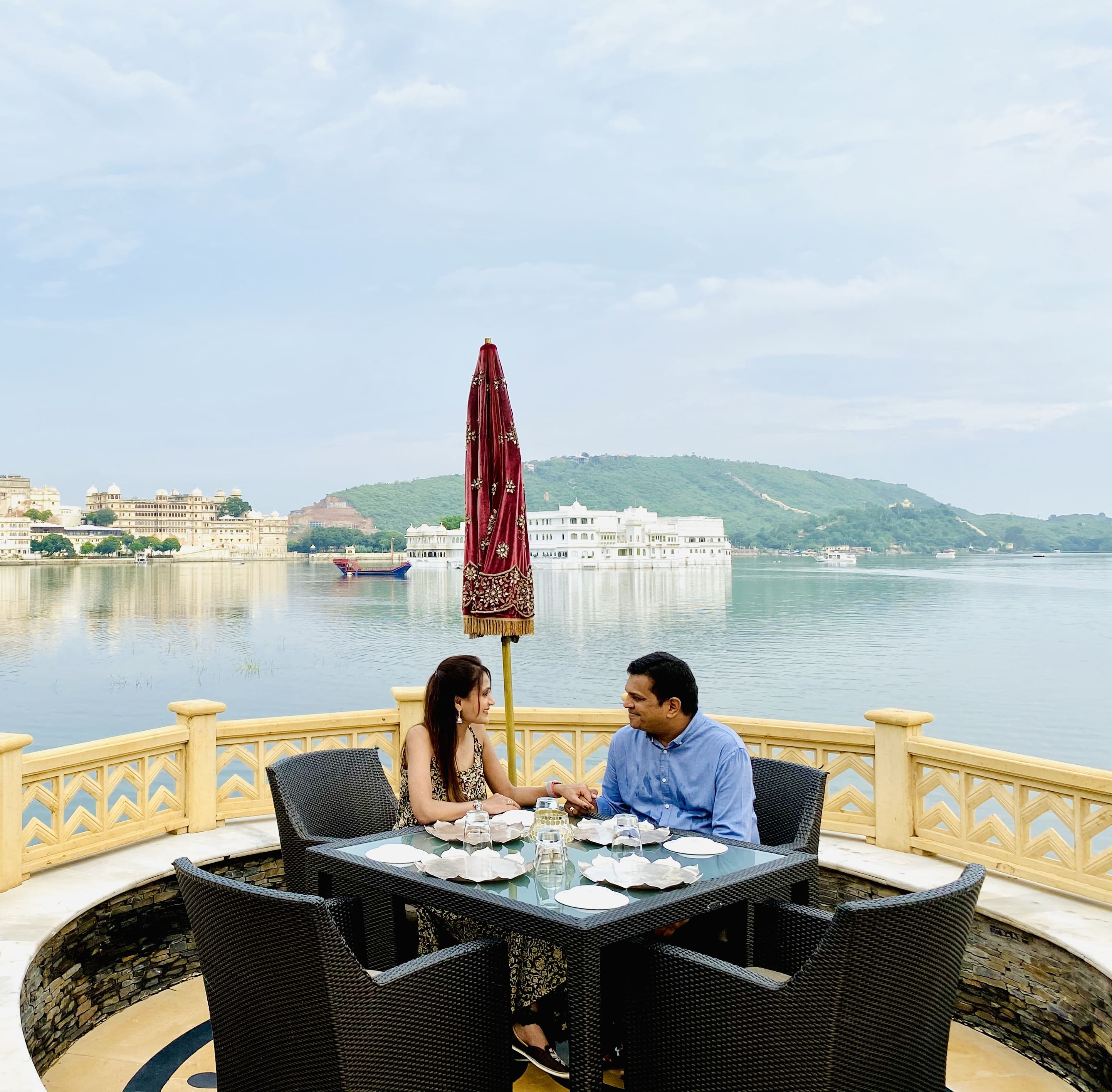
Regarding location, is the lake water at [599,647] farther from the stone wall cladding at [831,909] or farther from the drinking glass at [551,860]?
the drinking glass at [551,860]

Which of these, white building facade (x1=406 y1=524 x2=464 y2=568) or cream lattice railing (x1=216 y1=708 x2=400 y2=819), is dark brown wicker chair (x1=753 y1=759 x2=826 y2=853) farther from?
white building facade (x1=406 y1=524 x2=464 y2=568)

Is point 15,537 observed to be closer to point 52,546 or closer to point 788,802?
point 52,546

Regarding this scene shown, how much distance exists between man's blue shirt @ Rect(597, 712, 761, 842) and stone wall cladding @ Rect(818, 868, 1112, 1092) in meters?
0.57

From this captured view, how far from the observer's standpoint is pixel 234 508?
323 feet

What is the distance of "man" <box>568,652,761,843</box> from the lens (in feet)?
10.6

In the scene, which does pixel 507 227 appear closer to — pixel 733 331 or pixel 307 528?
pixel 733 331

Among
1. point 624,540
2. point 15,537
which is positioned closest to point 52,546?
point 15,537

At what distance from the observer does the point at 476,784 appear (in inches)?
139

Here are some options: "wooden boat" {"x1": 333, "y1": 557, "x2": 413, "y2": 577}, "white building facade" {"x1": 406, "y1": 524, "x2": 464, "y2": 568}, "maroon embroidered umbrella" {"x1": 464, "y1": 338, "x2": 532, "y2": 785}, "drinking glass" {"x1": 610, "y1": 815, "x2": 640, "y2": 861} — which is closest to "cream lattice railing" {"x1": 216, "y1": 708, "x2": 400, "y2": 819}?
"maroon embroidered umbrella" {"x1": 464, "y1": 338, "x2": 532, "y2": 785}

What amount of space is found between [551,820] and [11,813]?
2.53 m

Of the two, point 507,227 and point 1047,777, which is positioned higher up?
point 507,227

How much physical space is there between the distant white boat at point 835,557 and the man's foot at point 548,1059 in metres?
73.9

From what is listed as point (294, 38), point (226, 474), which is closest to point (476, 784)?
point (294, 38)

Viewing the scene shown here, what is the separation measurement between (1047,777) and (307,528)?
91879mm
